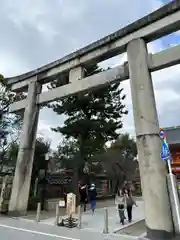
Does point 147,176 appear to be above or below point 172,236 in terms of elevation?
above

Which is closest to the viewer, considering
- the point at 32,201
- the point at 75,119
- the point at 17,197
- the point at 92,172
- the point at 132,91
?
the point at 132,91

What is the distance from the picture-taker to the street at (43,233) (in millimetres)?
7617

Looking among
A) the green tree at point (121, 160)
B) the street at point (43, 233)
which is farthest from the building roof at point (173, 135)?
the green tree at point (121, 160)

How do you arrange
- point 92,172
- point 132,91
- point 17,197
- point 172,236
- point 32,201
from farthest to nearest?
1. point 92,172
2. point 32,201
3. point 17,197
4. point 132,91
5. point 172,236

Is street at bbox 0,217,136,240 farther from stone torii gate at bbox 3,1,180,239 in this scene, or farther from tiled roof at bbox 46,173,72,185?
tiled roof at bbox 46,173,72,185

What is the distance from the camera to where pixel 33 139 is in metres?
12.9

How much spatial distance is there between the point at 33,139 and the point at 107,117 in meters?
7.24

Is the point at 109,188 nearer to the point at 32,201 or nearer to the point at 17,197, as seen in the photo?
the point at 32,201

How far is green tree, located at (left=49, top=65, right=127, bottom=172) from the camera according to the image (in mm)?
17109

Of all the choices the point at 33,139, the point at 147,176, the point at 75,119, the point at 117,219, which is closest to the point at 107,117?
the point at 75,119

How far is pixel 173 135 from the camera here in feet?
39.7

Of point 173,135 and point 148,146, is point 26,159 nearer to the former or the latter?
point 148,146

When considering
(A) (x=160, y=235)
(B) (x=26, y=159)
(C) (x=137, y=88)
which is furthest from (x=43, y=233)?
(C) (x=137, y=88)

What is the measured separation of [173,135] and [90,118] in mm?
7235
